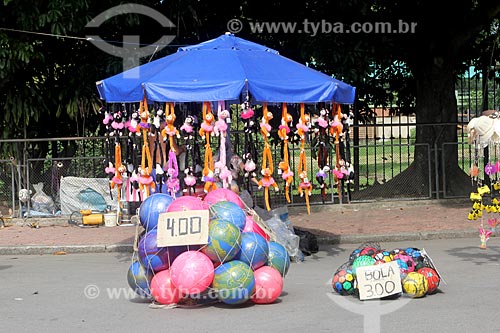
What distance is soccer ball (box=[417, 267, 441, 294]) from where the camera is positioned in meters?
8.91

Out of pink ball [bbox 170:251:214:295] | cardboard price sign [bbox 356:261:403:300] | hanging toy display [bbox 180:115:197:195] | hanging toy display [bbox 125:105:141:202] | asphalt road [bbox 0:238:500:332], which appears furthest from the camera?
hanging toy display [bbox 125:105:141:202]

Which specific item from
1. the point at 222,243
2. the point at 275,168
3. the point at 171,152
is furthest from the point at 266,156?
the point at 275,168

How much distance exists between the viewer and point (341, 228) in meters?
14.8

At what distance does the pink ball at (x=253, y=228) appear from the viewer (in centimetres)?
924

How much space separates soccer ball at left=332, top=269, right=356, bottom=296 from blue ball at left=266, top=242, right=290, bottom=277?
1.86ft

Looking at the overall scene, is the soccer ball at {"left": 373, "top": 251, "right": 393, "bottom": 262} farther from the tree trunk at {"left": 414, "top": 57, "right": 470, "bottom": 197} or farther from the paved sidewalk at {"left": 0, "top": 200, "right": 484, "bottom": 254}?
the tree trunk at {"left": 414, "top": 57, "right": 470, "bottom": 197}

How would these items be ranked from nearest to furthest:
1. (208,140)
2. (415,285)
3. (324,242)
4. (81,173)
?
1. (415,285)
2. (208,140)
3. (324,242)
4. (81,173)

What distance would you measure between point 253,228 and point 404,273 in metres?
1.69

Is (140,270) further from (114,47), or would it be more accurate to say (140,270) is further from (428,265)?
(114,47)

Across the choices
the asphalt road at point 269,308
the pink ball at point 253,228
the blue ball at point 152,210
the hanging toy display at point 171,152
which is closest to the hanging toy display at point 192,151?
the hanging toy display at point 171,152

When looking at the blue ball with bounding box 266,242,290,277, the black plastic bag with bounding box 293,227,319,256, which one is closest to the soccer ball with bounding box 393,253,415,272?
the blue ball with bounding box 266,242,290,277

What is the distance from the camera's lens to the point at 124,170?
12.3 m

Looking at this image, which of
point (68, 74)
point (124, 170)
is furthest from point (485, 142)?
point (68, 74)

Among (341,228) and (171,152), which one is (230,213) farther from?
(341,228)
